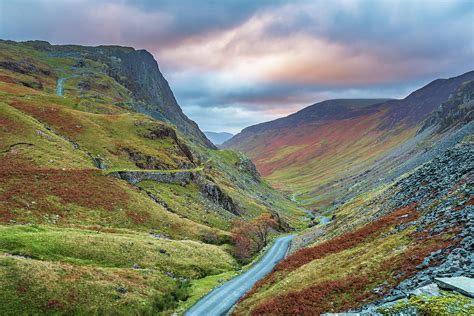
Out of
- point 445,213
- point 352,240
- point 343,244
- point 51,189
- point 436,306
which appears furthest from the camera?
point 51,189

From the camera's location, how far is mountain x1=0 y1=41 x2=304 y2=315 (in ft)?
106

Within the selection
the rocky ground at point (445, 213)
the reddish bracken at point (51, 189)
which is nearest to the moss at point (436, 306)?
the rocky ground at point (445, 213)

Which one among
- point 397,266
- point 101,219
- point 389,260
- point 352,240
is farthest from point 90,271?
point 352,240

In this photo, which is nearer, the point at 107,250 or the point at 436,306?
the point at 436,306

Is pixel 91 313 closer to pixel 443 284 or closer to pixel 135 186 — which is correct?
pixel 443 284

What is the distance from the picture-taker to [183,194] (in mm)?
88750

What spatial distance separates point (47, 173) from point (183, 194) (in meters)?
35.6

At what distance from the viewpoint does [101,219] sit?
57250 millimetres

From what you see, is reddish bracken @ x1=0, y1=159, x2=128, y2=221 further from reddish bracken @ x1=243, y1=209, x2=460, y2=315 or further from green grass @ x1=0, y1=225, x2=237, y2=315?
reddish bracken @ x1=243, y1=209, x2=460, y2=315

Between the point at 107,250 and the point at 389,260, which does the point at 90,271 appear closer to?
the point at 107,250

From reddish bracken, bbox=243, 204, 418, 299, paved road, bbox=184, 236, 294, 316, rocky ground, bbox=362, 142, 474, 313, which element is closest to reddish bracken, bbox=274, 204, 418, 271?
reddish bracken, bbox=243, 204, 418, 299

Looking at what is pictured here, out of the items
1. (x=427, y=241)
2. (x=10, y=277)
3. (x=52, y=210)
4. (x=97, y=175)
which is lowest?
(x=427, y=241)

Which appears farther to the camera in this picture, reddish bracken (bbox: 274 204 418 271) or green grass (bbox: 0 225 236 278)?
reddish bracken (bbox: 274 204 418 271)

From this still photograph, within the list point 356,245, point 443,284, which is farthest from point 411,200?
point 443,284
